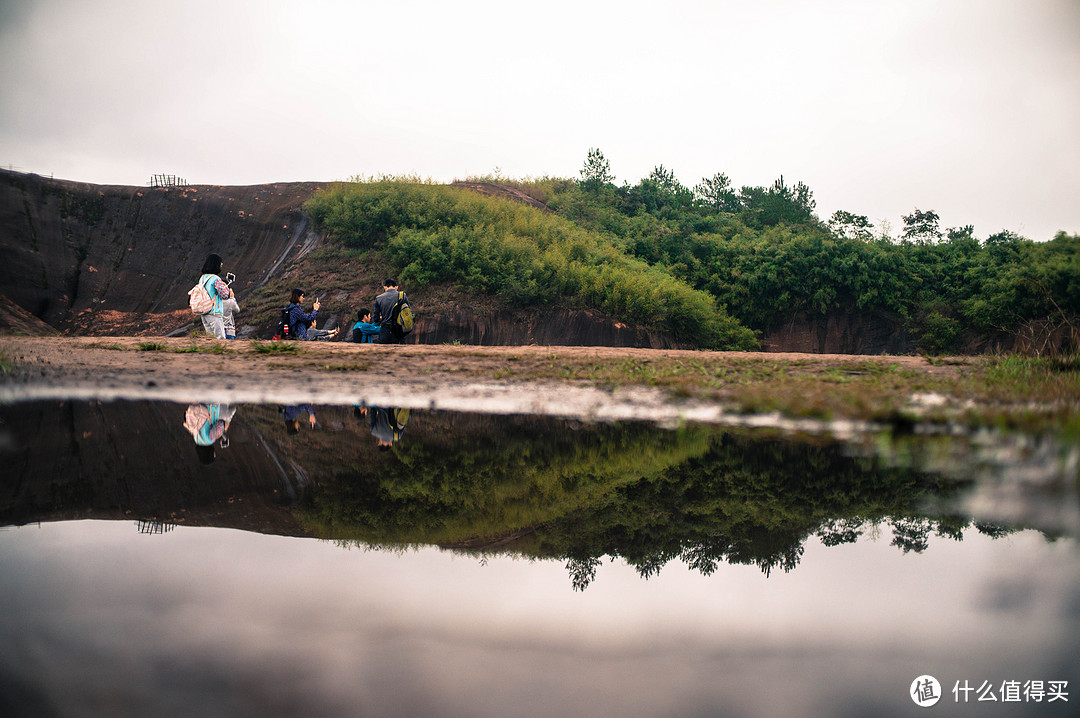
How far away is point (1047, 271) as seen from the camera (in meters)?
17.8

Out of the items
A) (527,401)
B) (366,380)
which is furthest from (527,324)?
(527,401)

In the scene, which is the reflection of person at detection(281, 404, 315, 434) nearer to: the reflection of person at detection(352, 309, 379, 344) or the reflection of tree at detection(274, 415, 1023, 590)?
the reflection of tree at detection(274, 415, 1023, 590)

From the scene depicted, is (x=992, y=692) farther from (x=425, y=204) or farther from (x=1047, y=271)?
(x=425, y=204)

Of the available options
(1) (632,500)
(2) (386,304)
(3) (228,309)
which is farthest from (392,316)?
(1) (632,500)

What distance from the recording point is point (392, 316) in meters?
17.6

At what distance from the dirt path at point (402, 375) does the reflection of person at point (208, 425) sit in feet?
2.64

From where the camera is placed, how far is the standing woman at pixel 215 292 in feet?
56.7

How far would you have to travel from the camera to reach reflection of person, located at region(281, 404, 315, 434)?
21.8 feet

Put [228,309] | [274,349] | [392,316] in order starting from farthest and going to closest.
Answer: [228,309]
[392,316]
[274,349]

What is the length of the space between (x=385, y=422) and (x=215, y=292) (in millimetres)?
12858

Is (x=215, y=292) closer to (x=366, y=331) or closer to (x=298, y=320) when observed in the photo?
(x=298, y=320)

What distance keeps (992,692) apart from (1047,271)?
778 inches

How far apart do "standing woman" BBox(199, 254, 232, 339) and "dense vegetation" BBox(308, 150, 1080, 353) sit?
939cm
